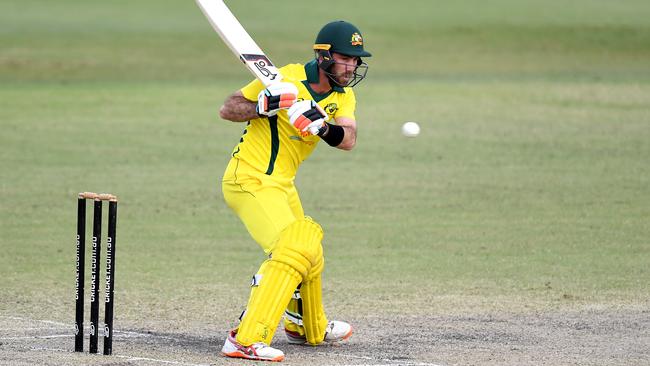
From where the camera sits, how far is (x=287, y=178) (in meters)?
7.97

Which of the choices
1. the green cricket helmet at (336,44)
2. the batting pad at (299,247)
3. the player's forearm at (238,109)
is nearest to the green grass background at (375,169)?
the batting pad at (299,247)

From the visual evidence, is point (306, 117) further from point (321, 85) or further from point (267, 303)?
point (267, 303)

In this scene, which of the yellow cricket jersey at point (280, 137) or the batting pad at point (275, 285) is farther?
the yellow cricket jersey at point (280, 137)

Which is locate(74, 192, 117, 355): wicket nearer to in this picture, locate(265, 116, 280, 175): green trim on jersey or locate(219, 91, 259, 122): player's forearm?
locate(219, 91, 259, 122): player's forearm

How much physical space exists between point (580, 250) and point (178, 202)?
16.9ft

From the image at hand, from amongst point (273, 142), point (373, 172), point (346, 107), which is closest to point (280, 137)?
point (273, 142)

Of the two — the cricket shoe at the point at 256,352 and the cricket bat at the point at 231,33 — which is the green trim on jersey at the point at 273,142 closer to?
the cricket bat at the point at 231,33

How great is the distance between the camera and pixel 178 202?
48.1 ft

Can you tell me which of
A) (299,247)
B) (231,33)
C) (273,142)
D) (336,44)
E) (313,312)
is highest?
(231,33)

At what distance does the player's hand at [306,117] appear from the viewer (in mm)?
7457

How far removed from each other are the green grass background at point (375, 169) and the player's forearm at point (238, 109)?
1.75 m

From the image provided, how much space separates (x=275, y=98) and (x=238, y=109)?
1.20 ft

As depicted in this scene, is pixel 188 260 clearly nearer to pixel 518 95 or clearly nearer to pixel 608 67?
pixel 518 95

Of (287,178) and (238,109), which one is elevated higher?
(238,109)
